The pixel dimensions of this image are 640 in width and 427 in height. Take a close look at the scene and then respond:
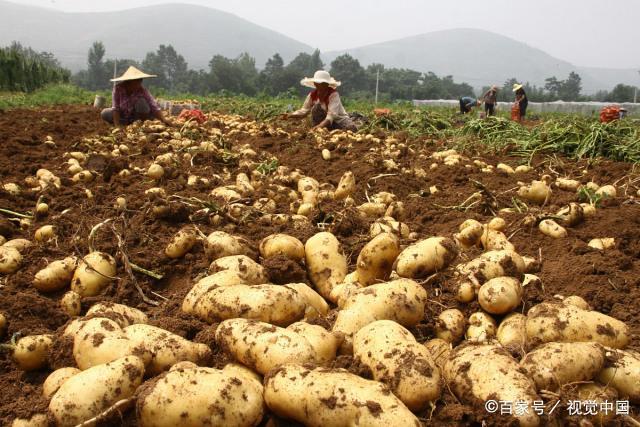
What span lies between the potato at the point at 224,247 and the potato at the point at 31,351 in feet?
2.86

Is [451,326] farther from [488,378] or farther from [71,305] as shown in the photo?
[71,305]

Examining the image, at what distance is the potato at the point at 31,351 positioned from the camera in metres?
1.91

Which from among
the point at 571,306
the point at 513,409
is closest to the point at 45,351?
the point at 513,409

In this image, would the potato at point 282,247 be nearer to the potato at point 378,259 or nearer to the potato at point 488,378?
the potato at point 378,259

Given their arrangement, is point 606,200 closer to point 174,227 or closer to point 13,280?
point 174,227

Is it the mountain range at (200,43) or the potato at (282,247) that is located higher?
the mountain range at (200,43)

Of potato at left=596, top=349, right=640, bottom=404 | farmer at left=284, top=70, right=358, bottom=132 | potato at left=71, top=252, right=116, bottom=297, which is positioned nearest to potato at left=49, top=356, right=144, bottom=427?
potato at left=71, top=252, right=116, bottom=297

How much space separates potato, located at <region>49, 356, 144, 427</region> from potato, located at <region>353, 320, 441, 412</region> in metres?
0.78

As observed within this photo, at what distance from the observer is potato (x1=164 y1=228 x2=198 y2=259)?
2.73 metres

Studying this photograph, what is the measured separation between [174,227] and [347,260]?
117cm

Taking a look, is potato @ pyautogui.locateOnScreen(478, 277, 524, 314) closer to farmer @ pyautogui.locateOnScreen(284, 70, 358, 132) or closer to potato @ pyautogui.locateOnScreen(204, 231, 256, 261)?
potato @ pyautogui.locateOnScreen(204, 231, 256, 261)

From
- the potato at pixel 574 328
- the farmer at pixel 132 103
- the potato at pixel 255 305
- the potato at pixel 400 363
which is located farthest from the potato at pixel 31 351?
the farmer at pixel 132 103

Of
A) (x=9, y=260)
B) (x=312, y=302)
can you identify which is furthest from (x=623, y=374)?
(x=9, y=260)

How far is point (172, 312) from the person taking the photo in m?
2.25
